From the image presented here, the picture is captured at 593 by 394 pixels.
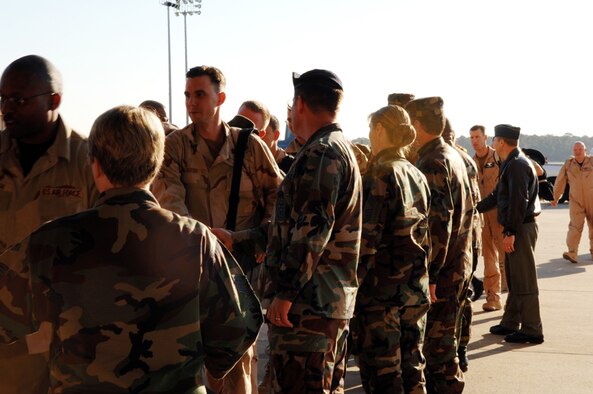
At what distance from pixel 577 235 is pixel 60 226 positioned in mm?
14333

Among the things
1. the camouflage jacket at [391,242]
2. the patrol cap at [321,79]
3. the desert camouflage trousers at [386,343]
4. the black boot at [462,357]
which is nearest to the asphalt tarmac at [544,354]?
the black boot at [462,357]

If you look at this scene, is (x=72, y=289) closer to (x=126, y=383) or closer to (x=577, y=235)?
(x=126, y=383)

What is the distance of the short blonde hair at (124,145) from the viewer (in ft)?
7.72

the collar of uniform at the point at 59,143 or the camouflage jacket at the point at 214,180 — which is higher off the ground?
the collar of uniform at the point at 59,143

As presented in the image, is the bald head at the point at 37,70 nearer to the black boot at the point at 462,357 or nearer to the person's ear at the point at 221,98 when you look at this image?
the person's ear at the point at 221,98

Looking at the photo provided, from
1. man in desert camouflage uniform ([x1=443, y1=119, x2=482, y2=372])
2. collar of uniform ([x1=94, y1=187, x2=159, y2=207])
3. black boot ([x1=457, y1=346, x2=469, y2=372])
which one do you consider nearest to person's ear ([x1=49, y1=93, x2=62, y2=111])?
collar of uniform ([x1=94, y1=187, x2=159, y2=207])

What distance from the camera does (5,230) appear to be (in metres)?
3.51

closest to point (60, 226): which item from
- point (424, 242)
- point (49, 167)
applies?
point (49, 167)

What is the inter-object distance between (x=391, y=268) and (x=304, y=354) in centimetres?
124

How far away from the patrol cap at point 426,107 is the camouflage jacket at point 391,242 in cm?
106

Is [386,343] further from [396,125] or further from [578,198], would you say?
[578,198]

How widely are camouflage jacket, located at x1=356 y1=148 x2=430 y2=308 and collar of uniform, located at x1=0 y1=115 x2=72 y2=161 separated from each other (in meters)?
2.00

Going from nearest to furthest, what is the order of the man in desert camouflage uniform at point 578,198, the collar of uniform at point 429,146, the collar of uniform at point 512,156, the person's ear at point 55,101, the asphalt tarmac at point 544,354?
the person's ear at point 55,101
the collar of uniform at point 429,146
the asphalt tarmac at point 544,354
the collar of uniform at point 512,156
the man in desert camouflage uniform at point 578,198

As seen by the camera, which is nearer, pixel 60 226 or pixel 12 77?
pixel 60 226
